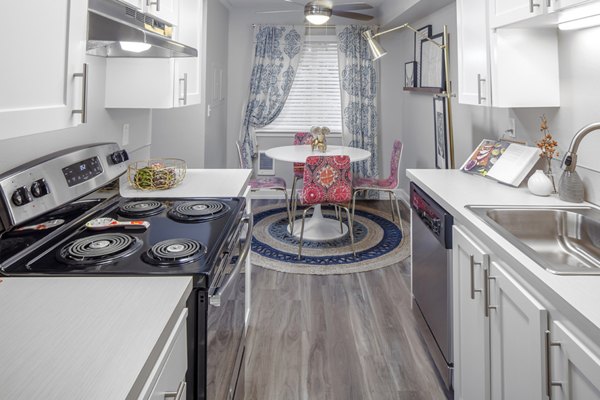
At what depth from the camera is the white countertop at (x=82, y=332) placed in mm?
597

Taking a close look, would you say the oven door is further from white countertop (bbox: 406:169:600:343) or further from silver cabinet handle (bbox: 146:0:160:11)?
silver cabinet handle (bbox: 146:0:160:11)

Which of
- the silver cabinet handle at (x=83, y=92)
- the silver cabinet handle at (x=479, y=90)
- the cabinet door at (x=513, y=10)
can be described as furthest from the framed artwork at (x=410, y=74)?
→ the silver cabinet handle at (x=83, y=92)

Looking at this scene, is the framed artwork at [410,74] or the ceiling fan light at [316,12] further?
the framed artwork at [410,74]

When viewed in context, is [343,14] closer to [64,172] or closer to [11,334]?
[64,172]

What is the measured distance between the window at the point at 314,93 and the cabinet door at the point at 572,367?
4692 mm

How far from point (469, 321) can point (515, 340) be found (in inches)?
14.2

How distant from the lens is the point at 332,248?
373cm

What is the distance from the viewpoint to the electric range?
3.32 ft

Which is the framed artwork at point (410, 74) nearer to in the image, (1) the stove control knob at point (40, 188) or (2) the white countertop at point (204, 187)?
(2) the white countertop at point (204, 187)

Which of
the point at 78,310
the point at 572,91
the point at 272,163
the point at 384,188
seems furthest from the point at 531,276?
the point at 272,163

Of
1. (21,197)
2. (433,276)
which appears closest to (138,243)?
(21,197)

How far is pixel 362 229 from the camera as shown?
4.25 m

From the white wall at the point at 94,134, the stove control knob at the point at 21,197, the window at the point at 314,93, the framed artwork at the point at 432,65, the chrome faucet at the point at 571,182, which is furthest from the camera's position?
the window at the point at 314,93

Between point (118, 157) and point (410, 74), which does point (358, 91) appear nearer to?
point (410, 74)
